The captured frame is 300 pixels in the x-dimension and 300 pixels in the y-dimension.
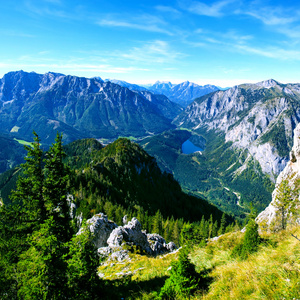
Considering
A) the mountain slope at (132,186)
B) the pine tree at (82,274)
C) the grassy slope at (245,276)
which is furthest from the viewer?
the mountain slope at (132,186)

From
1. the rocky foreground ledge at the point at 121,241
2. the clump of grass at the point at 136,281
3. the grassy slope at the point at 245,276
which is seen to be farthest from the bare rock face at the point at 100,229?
the grassy slope at the point at 245,276

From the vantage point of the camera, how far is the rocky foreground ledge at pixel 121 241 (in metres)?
35.3

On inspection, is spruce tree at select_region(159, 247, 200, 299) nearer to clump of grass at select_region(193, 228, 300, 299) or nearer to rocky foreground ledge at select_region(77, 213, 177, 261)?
clump of grass at select_region(193, 228, 300, 299)

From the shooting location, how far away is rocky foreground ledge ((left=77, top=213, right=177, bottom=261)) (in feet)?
116

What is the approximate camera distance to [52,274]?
48.3 feet

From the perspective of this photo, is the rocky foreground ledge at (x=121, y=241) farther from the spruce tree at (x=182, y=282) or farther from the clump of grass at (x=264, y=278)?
the clump of grass at (x=264, y=278)

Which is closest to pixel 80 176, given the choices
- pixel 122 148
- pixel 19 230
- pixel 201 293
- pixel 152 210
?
pixel 152 210

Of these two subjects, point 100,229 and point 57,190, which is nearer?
point 57,190

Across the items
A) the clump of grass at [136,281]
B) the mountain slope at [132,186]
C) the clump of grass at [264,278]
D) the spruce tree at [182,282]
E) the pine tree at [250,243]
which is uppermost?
the clump of grass at [264,278]

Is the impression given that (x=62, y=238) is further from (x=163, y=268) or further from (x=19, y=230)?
(x=163, y=268)

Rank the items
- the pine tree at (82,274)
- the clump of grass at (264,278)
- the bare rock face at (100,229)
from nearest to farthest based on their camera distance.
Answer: the clump of grass at (264,278) → the pine tree at (82,274) → the bare rock face at (100,229)

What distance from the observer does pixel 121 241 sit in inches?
1532

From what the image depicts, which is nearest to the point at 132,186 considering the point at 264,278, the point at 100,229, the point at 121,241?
the point at 100,229

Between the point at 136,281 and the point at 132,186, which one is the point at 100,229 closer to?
the point at 136,281
